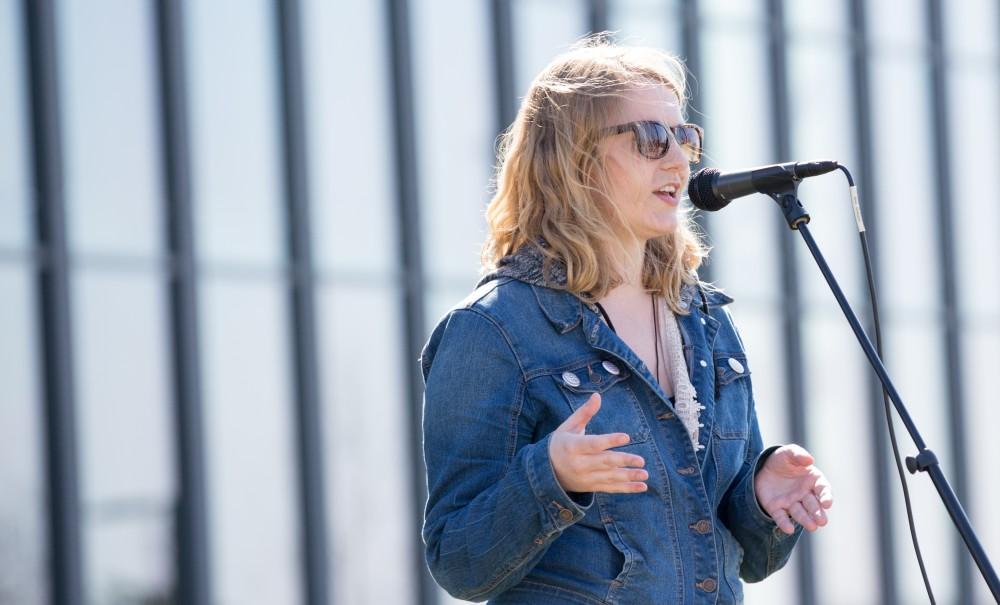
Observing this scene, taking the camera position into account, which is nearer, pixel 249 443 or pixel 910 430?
pixel 910 430

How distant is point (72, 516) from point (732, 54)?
227 inches

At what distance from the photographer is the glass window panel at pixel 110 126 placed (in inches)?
293

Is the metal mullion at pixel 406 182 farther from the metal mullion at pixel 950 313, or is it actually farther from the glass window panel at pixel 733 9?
the metal mullion at pixel 950 313

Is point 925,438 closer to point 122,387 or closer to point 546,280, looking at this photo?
point 122,387

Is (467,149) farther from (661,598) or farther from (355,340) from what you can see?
(661,598)

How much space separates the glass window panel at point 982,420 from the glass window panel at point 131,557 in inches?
272

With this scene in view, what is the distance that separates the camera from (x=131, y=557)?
7.49 metres

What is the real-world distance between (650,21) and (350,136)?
2.64 meters

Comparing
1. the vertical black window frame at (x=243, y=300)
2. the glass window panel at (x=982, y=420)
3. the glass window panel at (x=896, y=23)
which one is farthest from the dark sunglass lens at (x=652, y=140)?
the glass window panel at (x=982, y=420)

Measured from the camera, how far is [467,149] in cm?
912

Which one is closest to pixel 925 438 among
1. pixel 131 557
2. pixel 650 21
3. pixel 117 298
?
pixel 650 21

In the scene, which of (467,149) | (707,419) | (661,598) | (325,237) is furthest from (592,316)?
(467,149)

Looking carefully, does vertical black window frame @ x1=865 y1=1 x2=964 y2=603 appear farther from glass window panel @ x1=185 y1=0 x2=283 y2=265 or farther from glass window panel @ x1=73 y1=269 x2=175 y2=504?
glass window panel @ x1=73 y1=269 x2=175 y2=504

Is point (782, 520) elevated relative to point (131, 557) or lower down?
elevated
